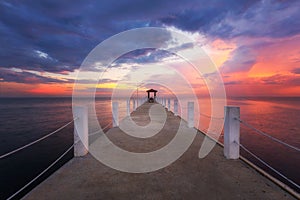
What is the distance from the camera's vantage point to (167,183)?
10.1 ft

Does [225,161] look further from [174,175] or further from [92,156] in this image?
[92,156]

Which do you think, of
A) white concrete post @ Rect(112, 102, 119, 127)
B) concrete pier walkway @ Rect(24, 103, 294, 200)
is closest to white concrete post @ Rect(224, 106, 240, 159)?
concrete pier walkway @ Rect(24, 103, 294, 200)

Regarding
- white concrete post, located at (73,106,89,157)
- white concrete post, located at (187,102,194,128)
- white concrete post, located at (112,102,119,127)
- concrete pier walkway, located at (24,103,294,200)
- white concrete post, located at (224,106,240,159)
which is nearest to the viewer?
concrete pier walkway, located at (24,103,294,200)

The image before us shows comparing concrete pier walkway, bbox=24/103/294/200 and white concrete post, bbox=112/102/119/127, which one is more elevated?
white concrete post, bbox=112/102/119/127

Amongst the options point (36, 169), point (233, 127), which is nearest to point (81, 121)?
point (233, 127)

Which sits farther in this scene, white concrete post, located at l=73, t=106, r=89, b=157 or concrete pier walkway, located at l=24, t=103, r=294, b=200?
white concrete post, located at l=73, t=106, r=89, b=157

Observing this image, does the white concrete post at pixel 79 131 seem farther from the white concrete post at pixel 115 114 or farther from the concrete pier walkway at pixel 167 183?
the white concrete post at pixel 115 114

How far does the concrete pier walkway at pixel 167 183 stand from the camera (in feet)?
8.91

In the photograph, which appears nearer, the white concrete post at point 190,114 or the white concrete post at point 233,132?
the white concrete post at point 233,132

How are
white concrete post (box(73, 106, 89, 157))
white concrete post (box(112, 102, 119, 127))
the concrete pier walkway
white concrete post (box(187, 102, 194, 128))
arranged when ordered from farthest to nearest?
white concrete post (box(112, 102, 119, 127)), white concrete post (box(187, 102, 194, 128)), white concrete post (box(73, 106, 89, 157)), the concrete pier walkway

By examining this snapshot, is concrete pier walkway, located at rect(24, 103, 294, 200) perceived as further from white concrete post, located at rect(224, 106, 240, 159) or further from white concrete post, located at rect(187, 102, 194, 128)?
white concrete post, located at rect(187, 102, 194, 128)

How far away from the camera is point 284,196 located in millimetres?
2686

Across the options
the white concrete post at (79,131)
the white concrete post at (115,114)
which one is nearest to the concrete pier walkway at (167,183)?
the white concrete post at (79,131)

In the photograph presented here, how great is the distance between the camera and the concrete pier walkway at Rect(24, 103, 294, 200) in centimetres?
272
